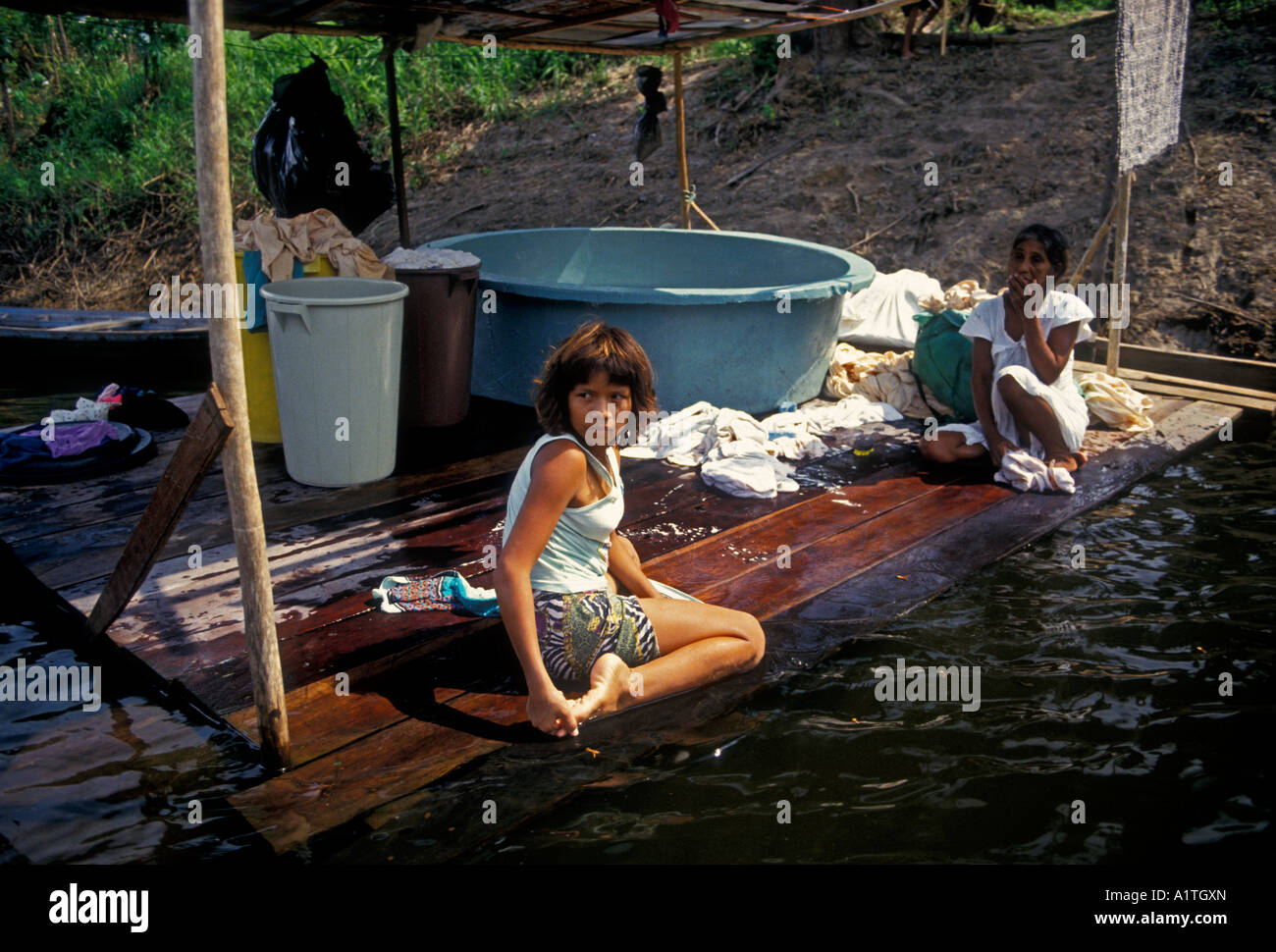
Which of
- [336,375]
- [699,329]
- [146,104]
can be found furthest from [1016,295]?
[146,104]

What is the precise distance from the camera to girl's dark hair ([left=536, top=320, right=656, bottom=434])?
110 inches

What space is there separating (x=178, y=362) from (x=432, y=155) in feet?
20.0

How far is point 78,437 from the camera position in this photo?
4973 millimetres

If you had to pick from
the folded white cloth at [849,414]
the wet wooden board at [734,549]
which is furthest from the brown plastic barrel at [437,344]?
the folded white cloth at [849,414]

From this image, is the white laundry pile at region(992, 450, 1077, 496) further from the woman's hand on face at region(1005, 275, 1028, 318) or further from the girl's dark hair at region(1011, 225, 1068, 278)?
the girl's dark hair at region(1011, 225, 1068, 278)

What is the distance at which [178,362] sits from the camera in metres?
8.23

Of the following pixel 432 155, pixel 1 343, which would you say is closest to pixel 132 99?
pixel 432 155

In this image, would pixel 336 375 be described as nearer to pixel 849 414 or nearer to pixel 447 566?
pixel 447 566

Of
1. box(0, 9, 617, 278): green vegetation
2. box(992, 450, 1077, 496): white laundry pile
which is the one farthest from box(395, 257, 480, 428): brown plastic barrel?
box(0, 9, 617, 278): green vegetation

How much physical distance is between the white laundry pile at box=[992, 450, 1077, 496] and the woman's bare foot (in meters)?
2.59

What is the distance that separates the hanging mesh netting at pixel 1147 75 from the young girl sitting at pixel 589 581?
160 inches
